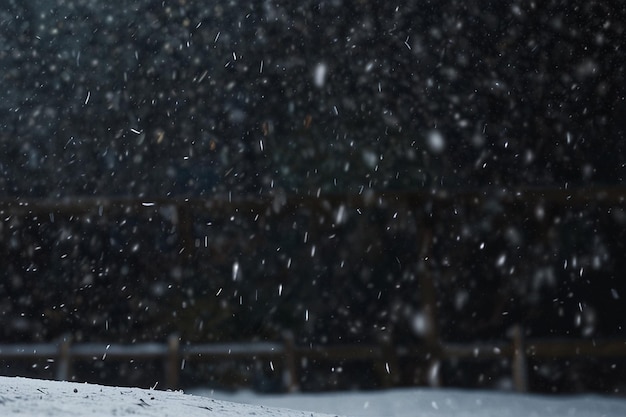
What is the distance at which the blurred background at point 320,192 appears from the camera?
22.6 ft

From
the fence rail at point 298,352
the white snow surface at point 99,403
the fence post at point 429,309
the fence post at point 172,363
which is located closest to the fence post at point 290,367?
the fence rail at point 298,352

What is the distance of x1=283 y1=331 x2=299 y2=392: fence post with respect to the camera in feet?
22.6

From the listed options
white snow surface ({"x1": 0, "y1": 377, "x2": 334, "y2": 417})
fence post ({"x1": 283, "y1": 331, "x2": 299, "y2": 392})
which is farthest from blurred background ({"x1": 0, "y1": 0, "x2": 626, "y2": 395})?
white snow surface ({"x1": 0, "y1": 377, "x2": 334, "y2": 417})

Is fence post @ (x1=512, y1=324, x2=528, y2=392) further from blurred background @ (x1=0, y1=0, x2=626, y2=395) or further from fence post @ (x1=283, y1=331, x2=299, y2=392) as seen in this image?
fence post @ (x1=283, y1=331, x2=299, y2=392)

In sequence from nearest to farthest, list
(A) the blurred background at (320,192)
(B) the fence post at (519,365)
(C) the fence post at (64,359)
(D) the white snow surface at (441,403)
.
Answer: (D) the white snow surface at (441,403)
(B) the fence post at (519,365)
(A) the blurred background at (320,192)
(C) the fence post at (64,359)

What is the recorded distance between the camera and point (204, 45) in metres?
7.11

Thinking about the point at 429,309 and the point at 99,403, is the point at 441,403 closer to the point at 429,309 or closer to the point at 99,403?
the point at 429,309

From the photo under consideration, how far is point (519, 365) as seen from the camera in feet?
22.3

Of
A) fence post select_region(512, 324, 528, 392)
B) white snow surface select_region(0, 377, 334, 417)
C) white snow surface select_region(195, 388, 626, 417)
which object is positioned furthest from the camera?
fence post select_region(512, 324, 528, 392)

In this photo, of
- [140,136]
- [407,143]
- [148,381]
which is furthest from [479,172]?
[148,381]

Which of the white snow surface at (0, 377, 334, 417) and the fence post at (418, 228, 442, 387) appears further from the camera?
the fence post at (418, 228, 442, 387)

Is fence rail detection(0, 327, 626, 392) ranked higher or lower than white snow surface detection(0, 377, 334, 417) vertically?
higher

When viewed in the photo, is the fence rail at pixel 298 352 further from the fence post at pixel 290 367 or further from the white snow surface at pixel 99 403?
the white snow surface at pixel 99 403

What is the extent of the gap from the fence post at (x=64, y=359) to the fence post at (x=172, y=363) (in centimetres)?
78
